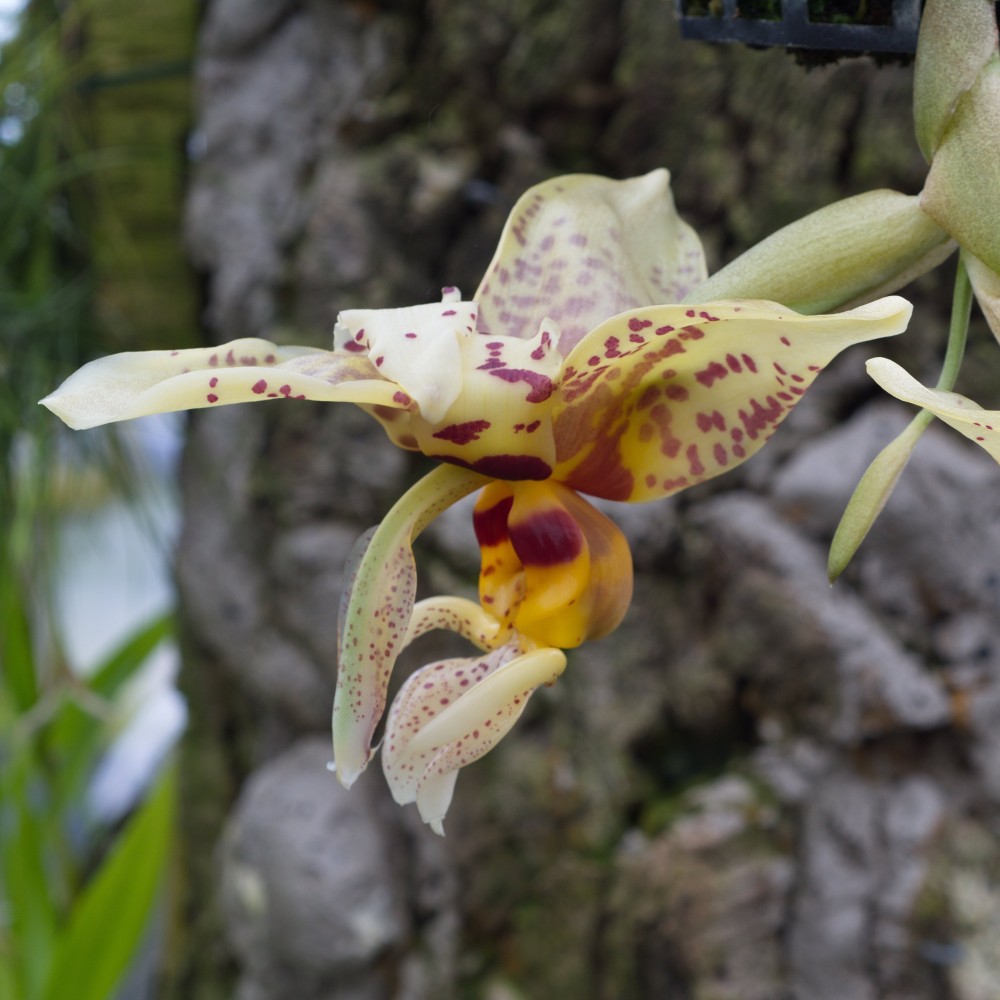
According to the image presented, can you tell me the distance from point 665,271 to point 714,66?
0.49 meters

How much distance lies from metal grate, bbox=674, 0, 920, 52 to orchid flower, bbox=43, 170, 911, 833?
77 millimetres

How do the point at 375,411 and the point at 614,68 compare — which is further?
the point at 614,68

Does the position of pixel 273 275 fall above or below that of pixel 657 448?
below

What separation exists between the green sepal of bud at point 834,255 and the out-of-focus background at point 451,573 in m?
0.37

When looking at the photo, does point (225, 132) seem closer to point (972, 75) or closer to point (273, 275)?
point (273, 275)

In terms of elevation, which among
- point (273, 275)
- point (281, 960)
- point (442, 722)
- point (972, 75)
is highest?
point (972, 75)

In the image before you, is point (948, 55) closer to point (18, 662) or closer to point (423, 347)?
point (423, 347)

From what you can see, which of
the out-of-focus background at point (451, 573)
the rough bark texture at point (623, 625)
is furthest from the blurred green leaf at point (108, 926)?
the rough bark texture at point (623, 625)

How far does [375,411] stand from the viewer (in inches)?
11.4

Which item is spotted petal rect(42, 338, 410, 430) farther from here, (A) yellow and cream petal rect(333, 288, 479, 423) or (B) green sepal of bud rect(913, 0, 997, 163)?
(B) green sepal of bud rect(913, 0, 997, 163)

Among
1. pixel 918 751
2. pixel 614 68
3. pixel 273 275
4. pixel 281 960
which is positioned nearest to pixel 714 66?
pixel 614 68

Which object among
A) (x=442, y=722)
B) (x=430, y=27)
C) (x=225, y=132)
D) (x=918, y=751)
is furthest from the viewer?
(x=225, y=132)

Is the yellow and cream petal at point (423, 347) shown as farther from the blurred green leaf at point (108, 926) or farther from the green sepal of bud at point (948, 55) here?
the blurred green leaf at point (108, 926)

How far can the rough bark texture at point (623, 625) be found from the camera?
2.39 feet
